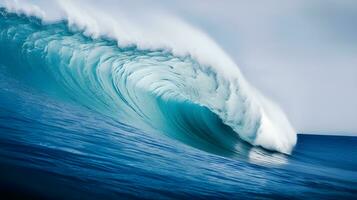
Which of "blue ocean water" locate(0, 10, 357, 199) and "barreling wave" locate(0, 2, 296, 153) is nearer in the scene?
"blue ocean water" locate(0, 10, 357, 199)

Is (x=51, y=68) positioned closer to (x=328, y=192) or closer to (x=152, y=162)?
(x=152, y=162)

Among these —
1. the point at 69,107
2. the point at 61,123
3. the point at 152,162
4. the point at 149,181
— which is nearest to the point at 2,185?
the point at 149,181

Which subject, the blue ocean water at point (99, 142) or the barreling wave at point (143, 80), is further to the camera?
the barreling wave at point (143, 80)

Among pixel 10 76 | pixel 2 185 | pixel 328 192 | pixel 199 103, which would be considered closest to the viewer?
pixel 2 185

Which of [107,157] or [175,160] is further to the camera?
[175,160]
